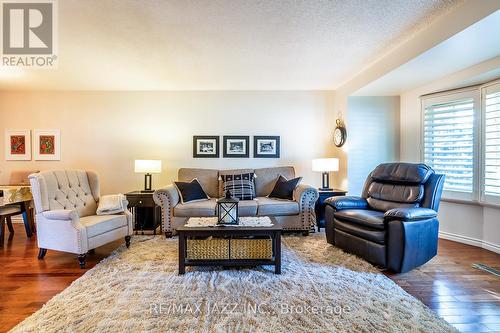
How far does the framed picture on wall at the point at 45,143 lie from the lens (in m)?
4.86

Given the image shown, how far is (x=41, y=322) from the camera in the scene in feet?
5.91

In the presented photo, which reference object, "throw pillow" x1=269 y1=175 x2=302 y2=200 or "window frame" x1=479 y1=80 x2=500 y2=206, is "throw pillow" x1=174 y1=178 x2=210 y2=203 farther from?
"window frame" x1=479 y1=80 x2=500 y2=206

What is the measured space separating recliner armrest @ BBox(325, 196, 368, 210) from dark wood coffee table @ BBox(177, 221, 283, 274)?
106 cm

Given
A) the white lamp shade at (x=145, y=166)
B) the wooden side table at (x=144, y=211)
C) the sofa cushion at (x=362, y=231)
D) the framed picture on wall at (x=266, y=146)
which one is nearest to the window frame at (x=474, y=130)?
the sofa cushion at (x=362, y=231)

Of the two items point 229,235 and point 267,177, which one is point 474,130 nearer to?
point 267,177

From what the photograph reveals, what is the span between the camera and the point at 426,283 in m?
2.39

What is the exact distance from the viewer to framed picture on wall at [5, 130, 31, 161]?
4.85 meters

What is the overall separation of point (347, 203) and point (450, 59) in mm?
2020

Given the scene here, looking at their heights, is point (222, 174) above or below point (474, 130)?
below

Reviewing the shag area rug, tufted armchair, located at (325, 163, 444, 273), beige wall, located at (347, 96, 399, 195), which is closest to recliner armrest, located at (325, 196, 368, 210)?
tufted armchair, located at (325, 163, 444, 273)

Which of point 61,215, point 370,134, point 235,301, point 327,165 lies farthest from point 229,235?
point 370,134

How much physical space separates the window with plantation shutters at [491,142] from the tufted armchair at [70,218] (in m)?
4.65

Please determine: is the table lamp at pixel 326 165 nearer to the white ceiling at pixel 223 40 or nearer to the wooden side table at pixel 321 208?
the wooden side table at pixel 321 208

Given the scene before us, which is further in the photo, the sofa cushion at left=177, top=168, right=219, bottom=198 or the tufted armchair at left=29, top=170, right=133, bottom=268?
the sofa cushion at left=177, top=168, right=219, bottom=198
